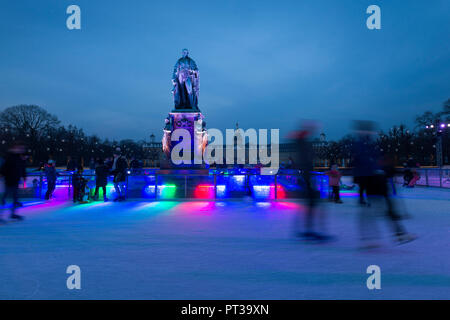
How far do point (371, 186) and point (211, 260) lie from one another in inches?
113

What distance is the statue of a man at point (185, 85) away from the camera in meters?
20.2

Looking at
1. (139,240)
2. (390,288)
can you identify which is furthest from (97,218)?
(390,288)

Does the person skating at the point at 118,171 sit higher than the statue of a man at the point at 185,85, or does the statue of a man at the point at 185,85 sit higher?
the statue of a man at the point at 185,85

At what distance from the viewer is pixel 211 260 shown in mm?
4508

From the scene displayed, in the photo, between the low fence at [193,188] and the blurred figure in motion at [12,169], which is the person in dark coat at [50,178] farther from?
the blurred figure in motion at [12,169]

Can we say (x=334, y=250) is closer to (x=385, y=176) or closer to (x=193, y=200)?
(x=385, y=176)

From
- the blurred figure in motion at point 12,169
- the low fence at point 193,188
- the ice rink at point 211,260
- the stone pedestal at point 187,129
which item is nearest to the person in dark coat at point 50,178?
the low fence at point 193,188

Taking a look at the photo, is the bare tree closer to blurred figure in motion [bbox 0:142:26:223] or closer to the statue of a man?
the statue of a man

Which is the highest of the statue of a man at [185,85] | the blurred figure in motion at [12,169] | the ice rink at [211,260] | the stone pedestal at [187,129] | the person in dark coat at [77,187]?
the statue of a man at [185,85]

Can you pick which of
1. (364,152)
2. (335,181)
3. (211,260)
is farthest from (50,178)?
(364,152)

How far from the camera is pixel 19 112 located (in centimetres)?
5153

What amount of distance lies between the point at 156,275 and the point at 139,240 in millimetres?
2026

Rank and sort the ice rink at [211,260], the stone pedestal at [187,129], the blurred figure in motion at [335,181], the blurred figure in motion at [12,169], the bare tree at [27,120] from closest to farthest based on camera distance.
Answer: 1. the ice rink at [211,260]
2. the blurred figure in motion at [12,169]
3. the blurred figure in motion at [335,181]
4. the stone pedestal at [187,129]
5. the bare tree at [27,120]

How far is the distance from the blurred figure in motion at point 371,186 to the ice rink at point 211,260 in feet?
0.95
